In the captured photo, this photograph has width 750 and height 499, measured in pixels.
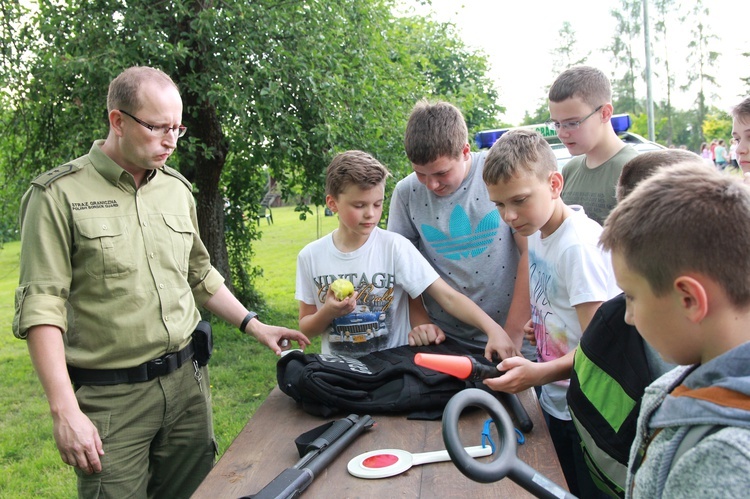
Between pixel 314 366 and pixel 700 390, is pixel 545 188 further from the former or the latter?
pixel 700 390

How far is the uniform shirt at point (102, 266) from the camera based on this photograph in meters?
2.35

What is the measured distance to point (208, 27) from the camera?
583 centimetres

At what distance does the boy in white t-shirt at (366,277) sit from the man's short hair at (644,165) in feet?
2.62

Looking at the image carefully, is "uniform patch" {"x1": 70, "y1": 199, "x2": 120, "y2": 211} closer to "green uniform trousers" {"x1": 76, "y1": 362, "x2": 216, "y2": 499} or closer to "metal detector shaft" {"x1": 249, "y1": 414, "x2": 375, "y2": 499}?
"green uniform trousers" {"x1": 76, "y1": 362, "x2": 216, "y2": 499}

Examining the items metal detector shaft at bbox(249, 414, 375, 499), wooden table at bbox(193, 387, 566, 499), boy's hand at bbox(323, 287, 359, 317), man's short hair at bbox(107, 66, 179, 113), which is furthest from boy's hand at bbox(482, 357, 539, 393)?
man's short hair at bbox(107, 66, 179, 113)

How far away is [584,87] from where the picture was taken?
3.37 m

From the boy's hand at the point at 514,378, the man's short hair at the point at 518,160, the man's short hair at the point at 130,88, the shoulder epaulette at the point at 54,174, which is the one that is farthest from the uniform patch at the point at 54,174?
the boy's hand at the point at 514,378

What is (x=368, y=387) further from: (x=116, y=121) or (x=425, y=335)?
(x=116, y=121)

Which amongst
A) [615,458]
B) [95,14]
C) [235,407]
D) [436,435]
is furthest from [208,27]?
[615,458]

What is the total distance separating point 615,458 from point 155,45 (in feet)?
17.3

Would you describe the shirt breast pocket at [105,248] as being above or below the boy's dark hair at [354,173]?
below

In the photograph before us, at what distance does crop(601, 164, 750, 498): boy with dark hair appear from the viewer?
1.07 metres

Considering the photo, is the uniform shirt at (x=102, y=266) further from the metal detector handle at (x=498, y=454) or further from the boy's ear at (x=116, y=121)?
the metal detector handle at (x=498, y=454)

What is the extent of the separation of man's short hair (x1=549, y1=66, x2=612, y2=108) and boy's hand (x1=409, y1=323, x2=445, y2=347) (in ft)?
4.89
